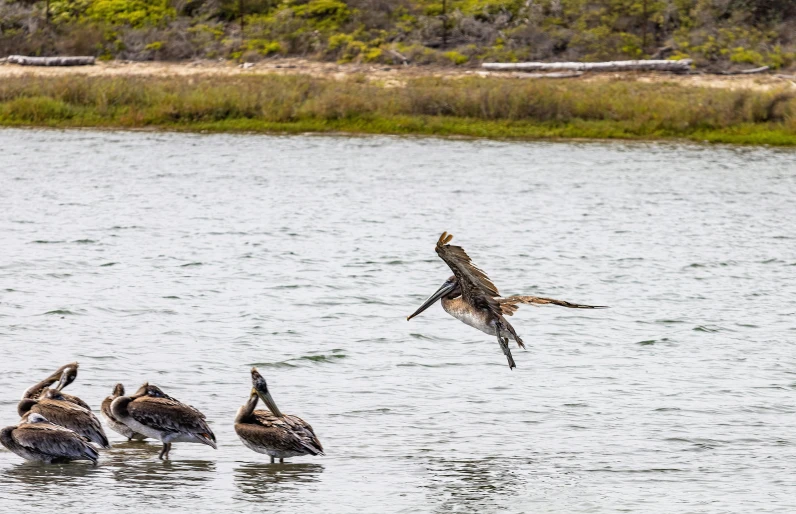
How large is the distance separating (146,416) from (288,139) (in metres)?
26.9

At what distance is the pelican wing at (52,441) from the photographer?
9.78 meters

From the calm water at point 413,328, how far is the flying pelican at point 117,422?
6.4 inches

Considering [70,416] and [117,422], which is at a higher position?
[70,416]

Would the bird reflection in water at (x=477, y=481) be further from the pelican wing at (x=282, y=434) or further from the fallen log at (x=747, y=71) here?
the fallen log at (x=747, y=71)

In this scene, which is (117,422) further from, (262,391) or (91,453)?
(262,391)

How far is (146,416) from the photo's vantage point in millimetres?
10211

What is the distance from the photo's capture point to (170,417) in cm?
1015

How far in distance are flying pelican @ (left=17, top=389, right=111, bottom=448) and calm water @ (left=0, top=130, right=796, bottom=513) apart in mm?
279

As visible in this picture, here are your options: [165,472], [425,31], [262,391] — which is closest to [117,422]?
[165,472]

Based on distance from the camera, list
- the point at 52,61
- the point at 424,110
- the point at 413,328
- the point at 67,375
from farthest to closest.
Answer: the point at 52,61 < the point at 424,110 < the point at 413,328 < the point at 67,375

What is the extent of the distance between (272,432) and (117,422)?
138cm

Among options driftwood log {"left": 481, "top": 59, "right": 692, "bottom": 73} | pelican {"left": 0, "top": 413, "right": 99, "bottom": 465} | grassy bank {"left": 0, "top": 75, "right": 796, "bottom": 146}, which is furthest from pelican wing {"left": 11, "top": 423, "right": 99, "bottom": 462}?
driftwood log {"left": 481, "top": 59, "right": 692, "bottom": 73}

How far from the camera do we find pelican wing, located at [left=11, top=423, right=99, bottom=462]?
978cm

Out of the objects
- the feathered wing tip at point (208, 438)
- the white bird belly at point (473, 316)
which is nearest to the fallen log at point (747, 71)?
the white bird belly at point (473, 316)
